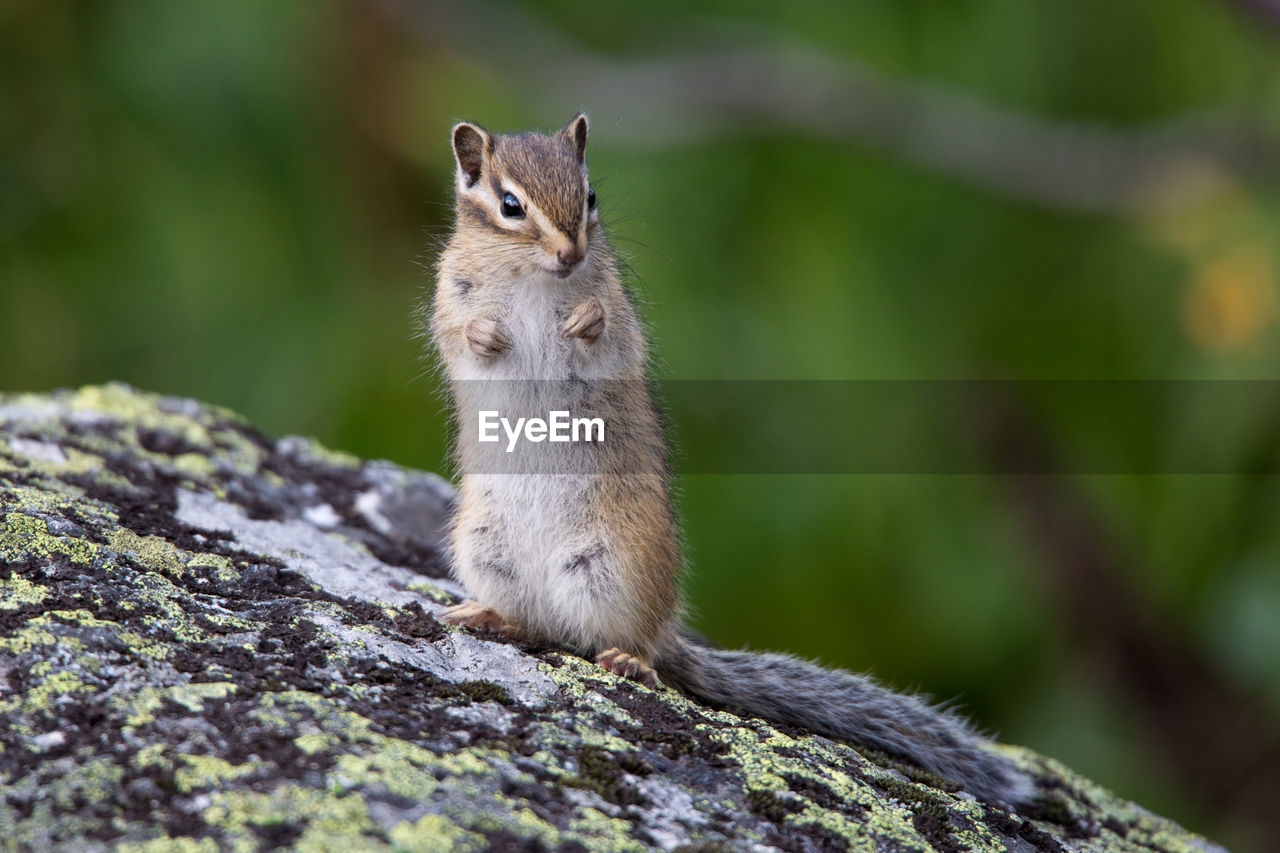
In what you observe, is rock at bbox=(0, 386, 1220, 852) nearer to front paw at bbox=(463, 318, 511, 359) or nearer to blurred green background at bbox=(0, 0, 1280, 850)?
front paw at bbox=(463, 318, 511, 359)

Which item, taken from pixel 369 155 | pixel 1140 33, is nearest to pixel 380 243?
pixel 369 155

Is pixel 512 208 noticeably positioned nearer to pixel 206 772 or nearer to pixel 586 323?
pixel 586 323

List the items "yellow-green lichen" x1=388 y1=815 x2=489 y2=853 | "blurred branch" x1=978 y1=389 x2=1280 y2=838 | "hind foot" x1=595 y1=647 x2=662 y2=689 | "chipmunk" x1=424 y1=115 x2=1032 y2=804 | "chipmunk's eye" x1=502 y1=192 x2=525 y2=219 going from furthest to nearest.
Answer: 1. "blurred branch" x1=978 y1=389 x2=1280 y2=838
2. "chipmunk's eye" x1=502 y1=192 x2=525 y2=219
3. "chipmunk" x1=424 y1=115 x2=1032 y2=804
4. "hind foot" x1=595 y1=647 x2=662 y2=689
5. "yellow-green lichen" x1=388 y1=815 x2=489 y2=853

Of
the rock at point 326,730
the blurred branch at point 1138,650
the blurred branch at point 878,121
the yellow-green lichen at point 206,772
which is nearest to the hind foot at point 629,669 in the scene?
the rock at point 326,730

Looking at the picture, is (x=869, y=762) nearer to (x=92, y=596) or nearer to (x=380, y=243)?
(x=92, y=596)

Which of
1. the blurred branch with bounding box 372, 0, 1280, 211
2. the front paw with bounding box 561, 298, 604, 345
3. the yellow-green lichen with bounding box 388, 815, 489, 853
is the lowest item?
the yellow-green lichen with bounding box 388, 815, 489, 853

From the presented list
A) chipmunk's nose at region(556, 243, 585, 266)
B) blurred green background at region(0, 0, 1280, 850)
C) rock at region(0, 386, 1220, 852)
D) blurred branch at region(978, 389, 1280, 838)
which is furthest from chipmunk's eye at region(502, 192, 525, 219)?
blurred branch at region(978, 389, 1280, 838)

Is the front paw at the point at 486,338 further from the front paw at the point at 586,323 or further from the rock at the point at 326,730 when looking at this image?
the rock at the point at 326,730
